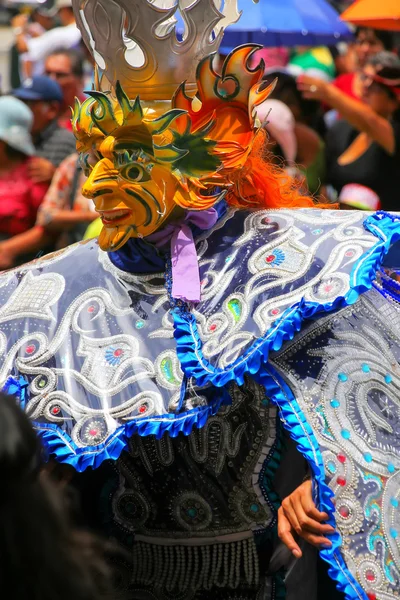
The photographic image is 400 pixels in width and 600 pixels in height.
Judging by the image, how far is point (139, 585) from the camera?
2.89 m

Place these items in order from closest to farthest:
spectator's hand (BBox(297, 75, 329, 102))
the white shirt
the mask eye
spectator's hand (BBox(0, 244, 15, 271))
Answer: the mask eye, spectator's hand (BBox(0, 244, 15, 271)), spectator's hand (BBox(297, 75, 329, 102)), the white shirt

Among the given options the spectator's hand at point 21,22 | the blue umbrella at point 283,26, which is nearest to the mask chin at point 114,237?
the blue umbrella at point 283,26

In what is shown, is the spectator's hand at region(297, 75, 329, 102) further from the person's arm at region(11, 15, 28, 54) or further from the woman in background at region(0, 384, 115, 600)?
the person's arm at region(11, 15, 28, 54)

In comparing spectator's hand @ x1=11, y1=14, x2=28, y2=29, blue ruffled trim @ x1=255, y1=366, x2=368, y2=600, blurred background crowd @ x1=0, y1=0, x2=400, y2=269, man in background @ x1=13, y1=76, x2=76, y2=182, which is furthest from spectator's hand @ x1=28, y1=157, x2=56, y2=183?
spectator's hand @ x1=11, y1=14, x2=28, y2=29

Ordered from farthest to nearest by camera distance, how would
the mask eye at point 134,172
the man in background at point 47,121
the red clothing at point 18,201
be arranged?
the man in background at point 47,121
the red clothing at point 18,201
the mask eye at point 134,172

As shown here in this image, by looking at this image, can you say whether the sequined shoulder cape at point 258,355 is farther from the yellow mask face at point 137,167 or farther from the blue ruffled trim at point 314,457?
the yellow mask face at point 137,167

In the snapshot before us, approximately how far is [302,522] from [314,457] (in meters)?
0.13

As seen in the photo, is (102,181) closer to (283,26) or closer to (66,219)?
(66,219)

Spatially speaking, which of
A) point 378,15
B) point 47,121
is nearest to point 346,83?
point 378,15

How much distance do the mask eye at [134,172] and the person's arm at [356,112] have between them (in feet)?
8.80

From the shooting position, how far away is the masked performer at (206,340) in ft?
7.67

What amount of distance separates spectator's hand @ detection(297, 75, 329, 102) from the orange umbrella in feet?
2.26

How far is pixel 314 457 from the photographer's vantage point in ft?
7.50

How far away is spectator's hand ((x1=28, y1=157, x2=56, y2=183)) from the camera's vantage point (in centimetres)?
499
